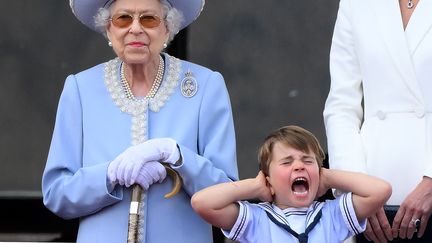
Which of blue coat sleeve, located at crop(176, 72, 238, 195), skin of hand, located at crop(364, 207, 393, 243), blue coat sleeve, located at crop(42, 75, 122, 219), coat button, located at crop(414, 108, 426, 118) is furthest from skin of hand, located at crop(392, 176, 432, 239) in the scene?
blue coat sleeve, located at crop(42, 75, 122, 219)

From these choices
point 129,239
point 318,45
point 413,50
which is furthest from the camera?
point 318,45

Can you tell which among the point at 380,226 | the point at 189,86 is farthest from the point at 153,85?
the point at 380,226

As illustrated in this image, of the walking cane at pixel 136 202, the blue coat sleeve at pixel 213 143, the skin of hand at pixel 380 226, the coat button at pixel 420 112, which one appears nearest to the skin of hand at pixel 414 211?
the skin of hand at pixel 380 226

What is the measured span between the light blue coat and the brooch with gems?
A: 0.01 metres

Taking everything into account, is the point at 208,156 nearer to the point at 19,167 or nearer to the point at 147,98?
the point at 147,98

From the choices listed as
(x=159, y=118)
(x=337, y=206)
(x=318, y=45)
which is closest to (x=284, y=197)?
(x=337, y=206)

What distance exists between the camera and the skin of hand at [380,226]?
12.5 ft

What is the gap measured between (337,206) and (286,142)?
0.82ft

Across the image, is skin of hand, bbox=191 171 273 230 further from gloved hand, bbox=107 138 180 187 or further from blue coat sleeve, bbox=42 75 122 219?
blue coat sleeve, bbox=42 75 122 219

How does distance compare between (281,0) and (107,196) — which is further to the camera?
(281,0)

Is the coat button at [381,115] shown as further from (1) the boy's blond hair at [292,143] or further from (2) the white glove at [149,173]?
(2) the white glove at [149,173]

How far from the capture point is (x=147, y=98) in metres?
3.96

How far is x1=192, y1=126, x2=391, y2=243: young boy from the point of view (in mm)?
3732

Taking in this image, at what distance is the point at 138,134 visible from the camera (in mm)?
3902
